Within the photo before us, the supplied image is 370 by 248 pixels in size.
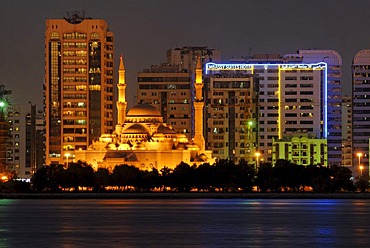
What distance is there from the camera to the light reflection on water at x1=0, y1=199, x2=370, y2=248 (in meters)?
80.6

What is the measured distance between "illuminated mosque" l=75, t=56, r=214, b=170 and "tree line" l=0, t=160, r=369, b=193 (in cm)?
1161

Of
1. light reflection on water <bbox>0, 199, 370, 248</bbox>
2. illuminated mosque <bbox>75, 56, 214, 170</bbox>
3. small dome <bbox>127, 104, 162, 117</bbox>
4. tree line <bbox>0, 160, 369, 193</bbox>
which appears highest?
small dome <bbox>127, 104, 162, 117</bbox>

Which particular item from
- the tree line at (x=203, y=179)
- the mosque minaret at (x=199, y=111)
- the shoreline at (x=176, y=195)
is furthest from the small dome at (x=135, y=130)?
the shoreline at (x=176, y=195)

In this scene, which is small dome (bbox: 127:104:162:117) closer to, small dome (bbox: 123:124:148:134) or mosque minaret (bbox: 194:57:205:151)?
small dome (bbox: 123:124:148:134)

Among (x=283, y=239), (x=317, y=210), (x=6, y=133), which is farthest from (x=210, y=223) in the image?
(x=6, y=133)

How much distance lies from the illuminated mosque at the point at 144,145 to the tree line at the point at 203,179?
1161 cm

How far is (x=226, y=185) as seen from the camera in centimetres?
17025

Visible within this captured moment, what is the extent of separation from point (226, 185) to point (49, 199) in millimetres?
21577

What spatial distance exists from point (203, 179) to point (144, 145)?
907 inches

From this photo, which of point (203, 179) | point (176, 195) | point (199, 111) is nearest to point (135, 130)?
point (199, 111)

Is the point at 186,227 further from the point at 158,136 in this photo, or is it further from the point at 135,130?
the point at 135,130

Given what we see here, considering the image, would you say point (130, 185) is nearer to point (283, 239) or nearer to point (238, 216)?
point (238, 216)

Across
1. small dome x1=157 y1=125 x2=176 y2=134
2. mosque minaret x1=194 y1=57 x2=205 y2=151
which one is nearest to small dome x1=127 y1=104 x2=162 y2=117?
small dome x1=157 y1=125 x2=176 y2=134

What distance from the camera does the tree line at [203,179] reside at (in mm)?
165875
